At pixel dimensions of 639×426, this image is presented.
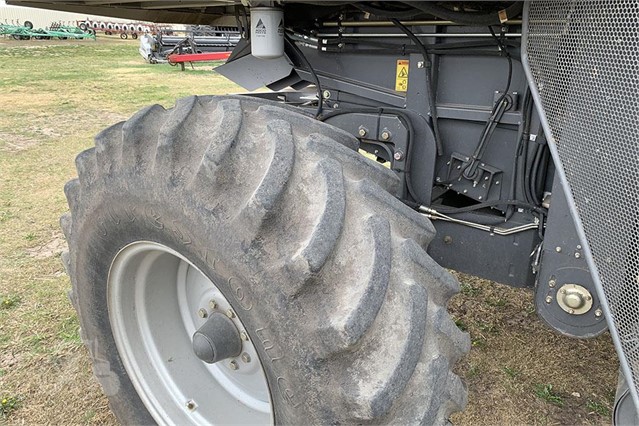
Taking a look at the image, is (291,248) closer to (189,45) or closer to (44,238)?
(44,238)

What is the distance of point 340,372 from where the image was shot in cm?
139

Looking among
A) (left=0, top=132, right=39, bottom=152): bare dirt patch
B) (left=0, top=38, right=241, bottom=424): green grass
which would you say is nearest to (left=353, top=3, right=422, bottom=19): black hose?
(left=0, top=38, right=241, bottom=424): green grass

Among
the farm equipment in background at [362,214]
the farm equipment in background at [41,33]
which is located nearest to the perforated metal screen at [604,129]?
the farm equipment in background at [362,214]

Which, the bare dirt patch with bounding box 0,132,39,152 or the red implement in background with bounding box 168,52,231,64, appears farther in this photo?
the red implement in background with bounding box 168,52,231,64

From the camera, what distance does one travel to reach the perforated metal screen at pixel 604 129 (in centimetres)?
122

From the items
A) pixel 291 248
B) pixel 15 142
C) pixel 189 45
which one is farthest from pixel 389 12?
pixel 189 45

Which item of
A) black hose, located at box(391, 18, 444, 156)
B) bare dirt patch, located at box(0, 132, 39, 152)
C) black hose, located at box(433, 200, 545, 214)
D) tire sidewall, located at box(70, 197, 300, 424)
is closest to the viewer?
tire sidewall, located at box(70, 197, 300, 424)

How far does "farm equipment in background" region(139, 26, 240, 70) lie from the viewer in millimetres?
16031

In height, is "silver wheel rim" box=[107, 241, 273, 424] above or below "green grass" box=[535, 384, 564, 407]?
above

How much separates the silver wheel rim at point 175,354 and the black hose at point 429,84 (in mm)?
1023

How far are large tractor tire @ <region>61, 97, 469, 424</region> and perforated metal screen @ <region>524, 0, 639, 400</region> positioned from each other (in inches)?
16.5

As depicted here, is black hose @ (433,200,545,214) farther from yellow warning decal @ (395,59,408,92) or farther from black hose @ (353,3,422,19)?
black hose @ (353,3,422,19)

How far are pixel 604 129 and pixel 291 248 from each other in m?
0.76

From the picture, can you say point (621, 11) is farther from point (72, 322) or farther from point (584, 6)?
point (72, 322)
